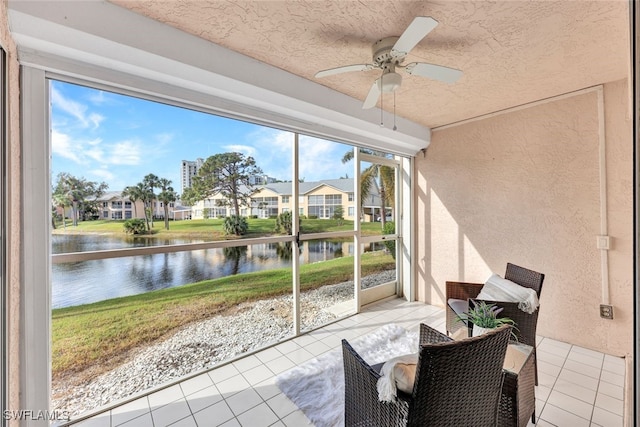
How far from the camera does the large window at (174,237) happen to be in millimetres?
1881

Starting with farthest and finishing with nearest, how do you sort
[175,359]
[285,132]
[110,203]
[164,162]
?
[285,132]
[175,359]
[164,162]
[110,203]

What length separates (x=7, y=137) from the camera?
1.39 metres

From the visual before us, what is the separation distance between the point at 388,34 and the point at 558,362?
3193 millimetres

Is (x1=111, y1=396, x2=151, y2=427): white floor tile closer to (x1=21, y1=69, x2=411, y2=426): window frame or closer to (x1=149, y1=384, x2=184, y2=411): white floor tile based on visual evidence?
(x1=149, y1=384, x2=184, y2=411): white floor tile

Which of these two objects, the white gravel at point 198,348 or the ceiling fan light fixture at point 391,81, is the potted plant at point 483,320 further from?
the white gravel at point 198,348

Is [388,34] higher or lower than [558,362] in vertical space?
higher

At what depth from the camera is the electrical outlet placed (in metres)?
2.54

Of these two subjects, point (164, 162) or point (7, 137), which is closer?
point (7, 137)

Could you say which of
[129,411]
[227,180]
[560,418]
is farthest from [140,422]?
[560,418]

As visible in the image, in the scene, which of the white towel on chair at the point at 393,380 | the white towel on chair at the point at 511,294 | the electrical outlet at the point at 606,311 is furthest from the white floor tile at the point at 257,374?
the electrical outlet at the point at 606,311

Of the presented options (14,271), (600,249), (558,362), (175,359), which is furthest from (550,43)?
(175,359)

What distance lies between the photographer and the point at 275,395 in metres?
2.09

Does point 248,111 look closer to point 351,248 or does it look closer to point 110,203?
point 110,203

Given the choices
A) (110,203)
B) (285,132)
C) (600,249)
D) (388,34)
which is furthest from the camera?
(285,132)
